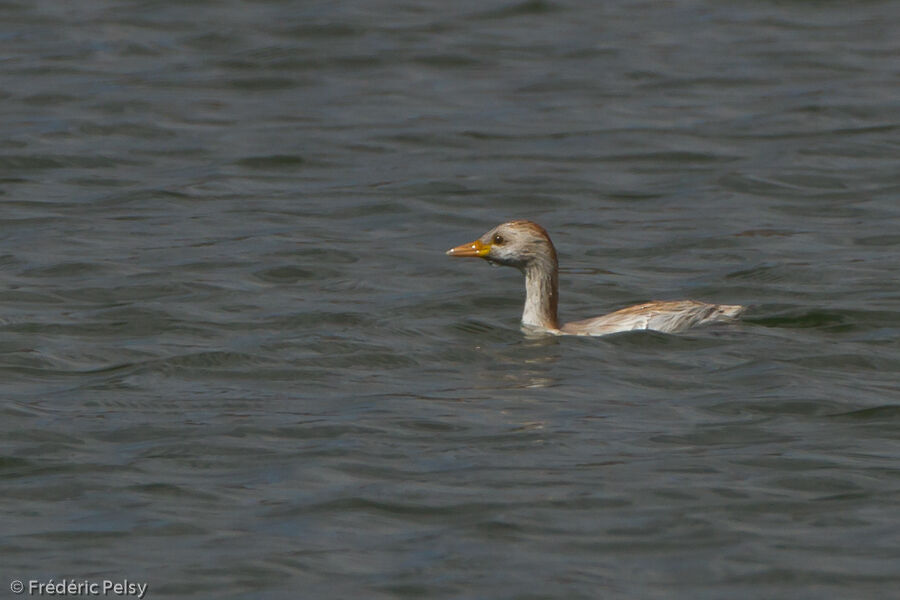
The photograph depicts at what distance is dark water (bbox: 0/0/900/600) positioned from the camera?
29.5ft

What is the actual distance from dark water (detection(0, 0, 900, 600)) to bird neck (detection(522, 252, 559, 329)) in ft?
0.79

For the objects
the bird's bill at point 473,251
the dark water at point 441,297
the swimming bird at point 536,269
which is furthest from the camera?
the bird's bill at point 473,251

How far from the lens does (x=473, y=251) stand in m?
13.4

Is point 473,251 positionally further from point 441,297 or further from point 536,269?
point 441,297

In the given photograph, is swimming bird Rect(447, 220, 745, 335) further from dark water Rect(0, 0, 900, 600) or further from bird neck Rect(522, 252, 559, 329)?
dark water Rect(0, 0, 900, 600)

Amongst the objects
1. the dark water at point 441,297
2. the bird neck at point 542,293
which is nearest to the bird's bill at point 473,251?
the bird neck at point 542,293

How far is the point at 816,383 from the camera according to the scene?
38.1 feet

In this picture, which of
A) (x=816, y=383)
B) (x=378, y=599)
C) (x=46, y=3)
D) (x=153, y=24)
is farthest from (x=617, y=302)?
(x=46, y=3)

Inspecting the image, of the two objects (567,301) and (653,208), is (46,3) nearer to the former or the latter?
(653,208)

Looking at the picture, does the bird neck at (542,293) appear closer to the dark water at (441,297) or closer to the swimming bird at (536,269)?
the swimming bird at (536,269)

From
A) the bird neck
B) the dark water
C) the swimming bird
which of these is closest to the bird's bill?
the swimming bird

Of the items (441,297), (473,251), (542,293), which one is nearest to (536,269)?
(542,293)

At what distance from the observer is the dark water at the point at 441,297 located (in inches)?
353

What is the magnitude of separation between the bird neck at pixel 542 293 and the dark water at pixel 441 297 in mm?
241
